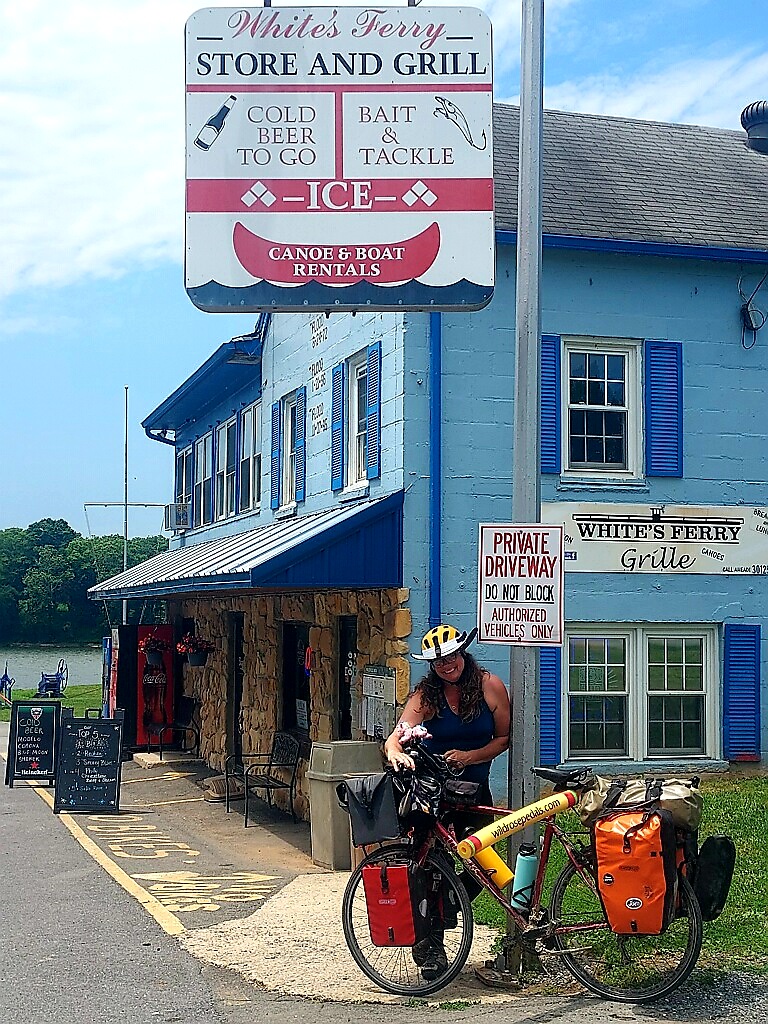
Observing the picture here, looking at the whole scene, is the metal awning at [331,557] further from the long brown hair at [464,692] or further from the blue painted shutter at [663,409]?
the long brown hair at [464,692]

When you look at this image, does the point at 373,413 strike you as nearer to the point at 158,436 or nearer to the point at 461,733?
the point at 461,733

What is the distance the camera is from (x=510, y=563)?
289 inches

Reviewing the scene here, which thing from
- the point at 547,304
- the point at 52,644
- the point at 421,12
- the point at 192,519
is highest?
the point at 421,12

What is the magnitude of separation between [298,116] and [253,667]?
1077 centimetres

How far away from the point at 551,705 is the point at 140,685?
39.6ft

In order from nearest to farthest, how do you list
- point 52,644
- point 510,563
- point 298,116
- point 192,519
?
point 510,563, point 298,116, point 192,519, point 52,644

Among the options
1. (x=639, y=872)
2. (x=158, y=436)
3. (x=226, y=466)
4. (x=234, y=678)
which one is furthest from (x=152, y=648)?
(x=639, y=872)

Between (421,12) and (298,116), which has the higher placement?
(421,12)

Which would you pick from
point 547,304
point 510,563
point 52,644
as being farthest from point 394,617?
point 52,644

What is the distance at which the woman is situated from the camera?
7.20m

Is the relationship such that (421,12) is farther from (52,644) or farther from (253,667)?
(52,644)

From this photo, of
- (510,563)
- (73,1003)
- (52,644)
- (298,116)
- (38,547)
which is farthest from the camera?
(38,547)

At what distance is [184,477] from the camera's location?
26609 mm

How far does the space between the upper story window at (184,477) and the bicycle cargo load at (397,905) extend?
19409 mm
